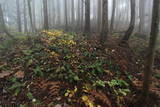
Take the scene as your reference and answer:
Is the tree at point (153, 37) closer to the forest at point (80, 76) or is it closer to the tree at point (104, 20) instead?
the forest at point (80, 76)

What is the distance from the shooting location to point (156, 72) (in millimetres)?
6895

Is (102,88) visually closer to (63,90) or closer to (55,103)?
(63,90)

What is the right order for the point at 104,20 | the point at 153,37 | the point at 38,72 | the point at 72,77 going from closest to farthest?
1. the point at 153,37
2. the point at 72,77
3. the point at 38,72
4. the point at 104,20

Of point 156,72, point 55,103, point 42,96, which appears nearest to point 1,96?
point 42,96

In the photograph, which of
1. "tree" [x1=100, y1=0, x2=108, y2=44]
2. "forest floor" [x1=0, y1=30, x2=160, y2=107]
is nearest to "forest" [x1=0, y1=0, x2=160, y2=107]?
"forest floor" [x1=0, y1=30, x2=160, y2=107]

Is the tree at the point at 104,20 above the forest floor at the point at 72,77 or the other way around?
above

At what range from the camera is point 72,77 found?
207 inches

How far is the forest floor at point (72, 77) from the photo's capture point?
14.8ft

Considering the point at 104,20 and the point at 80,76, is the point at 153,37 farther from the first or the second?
the point at 104,20

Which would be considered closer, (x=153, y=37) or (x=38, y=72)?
(x=153, y=37)

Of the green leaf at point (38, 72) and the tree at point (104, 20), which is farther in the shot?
the tree at point (104, 20)

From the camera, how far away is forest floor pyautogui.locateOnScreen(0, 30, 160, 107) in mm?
4496

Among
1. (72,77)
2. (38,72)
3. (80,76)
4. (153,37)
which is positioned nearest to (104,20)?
(80,76)

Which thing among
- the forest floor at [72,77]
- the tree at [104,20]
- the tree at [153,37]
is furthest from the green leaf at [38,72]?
the tree at [104,20]
